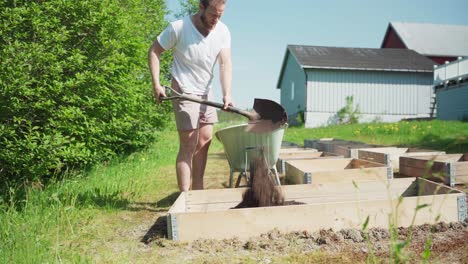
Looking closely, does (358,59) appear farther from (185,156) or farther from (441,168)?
(185,156)

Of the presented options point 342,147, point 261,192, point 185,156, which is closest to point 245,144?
point 185,156

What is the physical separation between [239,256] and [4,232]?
1.65 m

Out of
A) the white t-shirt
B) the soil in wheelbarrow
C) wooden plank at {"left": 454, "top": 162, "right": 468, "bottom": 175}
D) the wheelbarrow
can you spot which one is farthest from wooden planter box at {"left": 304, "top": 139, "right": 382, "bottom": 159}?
the white t-shirt

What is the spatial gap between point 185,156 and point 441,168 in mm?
2852

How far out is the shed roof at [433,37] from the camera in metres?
24.7

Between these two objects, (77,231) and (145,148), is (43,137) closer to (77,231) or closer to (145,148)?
(77,231)

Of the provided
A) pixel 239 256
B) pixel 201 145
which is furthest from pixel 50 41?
pixel 239 256

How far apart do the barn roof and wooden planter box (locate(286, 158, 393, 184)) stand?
14.0 metres

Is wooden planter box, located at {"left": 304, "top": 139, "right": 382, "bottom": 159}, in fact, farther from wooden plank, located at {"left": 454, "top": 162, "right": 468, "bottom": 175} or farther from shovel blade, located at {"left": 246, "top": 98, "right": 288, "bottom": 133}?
shovel blade, located at {"left": 246, "top": 98, "right": 288, "bottom": 133}

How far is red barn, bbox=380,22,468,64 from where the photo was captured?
2461 cm

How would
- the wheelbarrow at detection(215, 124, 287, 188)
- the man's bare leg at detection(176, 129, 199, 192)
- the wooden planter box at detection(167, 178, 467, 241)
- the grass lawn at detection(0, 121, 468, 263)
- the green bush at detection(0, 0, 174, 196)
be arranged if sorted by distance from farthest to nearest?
the wheelbarrow at detection(215, 124, 287, 188), the green bush at detection(0, 0, 174, 196), the man's bare leg at detection(176, 129, 199, 192), the wooden planter box at detection(167, 178, 467, 241), the grass lawn at detection(0, 121, 468, 263)

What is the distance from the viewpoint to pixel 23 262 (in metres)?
2.00

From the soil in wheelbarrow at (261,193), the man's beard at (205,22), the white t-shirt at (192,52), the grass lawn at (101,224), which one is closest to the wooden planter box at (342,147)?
the grass lawn at (101,224)

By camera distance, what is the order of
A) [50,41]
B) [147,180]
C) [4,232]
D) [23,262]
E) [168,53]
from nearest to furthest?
[23,262]
[4,232]
[50,41]
[147,180]
[168,53]
